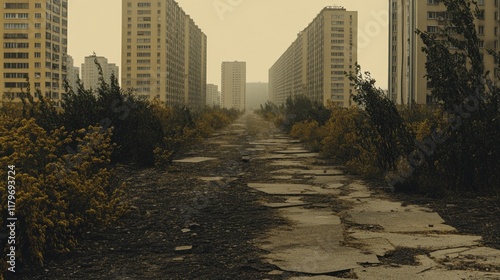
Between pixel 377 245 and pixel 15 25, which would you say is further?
pixel 15 25

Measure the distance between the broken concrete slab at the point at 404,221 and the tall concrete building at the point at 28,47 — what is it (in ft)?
298

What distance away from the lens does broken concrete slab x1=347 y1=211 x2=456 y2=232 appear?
15.4 ft

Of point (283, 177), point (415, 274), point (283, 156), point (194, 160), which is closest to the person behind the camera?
point (415, 274)

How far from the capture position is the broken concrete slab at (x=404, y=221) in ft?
15.4

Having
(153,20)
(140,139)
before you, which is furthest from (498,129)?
(153,20)

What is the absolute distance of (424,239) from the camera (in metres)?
4.27

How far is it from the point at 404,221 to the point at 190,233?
2223mm

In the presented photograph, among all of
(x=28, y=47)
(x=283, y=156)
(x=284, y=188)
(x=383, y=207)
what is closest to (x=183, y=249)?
(x=383, y=207)

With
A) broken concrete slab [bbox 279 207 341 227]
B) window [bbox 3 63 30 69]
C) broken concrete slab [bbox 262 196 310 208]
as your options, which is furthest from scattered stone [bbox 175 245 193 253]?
window [bbox 3 63 30 69]

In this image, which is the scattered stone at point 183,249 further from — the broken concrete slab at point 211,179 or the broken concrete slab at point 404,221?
the broken concrete slab at point 211,179

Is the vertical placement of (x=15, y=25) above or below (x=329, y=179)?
above

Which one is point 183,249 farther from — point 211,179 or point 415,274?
point 211,179

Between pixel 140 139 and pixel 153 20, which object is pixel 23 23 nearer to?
pixel 153 20

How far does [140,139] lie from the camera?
31.9ft
